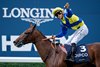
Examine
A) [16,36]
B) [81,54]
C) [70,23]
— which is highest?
[70,23]

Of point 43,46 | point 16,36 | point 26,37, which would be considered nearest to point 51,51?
point 43,46

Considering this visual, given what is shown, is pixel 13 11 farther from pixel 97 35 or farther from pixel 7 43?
pixel 97 35

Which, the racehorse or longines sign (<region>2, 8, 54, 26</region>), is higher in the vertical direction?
longines sign (<region>2, 8, 54, 26</region>)

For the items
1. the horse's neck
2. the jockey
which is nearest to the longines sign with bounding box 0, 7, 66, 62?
the jockey

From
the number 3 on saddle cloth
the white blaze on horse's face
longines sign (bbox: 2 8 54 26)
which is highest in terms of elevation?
longines sign (bbox: 2 8 54 26)

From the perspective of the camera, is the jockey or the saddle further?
the jockey

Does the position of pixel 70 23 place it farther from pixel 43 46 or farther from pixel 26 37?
pixel 26 37

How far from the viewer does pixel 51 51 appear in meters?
11.6

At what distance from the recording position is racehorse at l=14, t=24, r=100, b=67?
11393 mm

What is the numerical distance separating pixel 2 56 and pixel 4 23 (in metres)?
1.01

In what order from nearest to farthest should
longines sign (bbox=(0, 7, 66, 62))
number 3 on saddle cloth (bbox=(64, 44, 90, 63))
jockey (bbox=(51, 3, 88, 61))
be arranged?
number 3 on saddle cloth (bbox=(64, 44, 90, 63)) → jockey (bbox=(51, 3, 88, 61)) → longines sign (bbox=(0, 7, 66, 62))

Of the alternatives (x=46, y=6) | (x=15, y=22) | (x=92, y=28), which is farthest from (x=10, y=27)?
(x=92, y=28)

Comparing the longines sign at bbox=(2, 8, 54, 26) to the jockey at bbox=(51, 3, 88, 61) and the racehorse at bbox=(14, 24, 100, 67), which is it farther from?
Result: the racehorse at bbox=(14, 24, 100, 67)

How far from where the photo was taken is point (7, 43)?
1484cm
